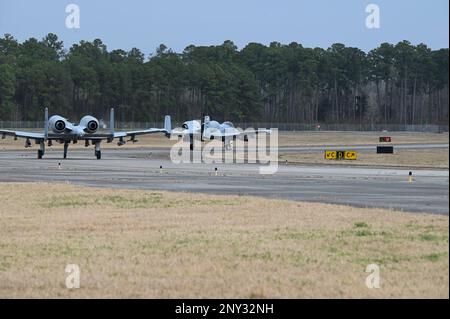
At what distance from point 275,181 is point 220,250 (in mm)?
25923

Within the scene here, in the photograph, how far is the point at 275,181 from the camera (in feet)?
142

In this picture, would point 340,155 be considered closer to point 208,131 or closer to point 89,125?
point 89,125

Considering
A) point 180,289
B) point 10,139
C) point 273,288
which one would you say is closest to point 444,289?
point 273,288

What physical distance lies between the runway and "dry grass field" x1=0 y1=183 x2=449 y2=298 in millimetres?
4580

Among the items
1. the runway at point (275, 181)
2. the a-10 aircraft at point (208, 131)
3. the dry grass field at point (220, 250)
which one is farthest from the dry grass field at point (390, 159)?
the dry grass field at point (220, 250)

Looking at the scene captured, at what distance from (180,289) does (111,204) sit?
14810 millimetres

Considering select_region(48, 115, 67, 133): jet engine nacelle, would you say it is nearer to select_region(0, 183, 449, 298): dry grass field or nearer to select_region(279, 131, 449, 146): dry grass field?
select_region(279, 131, 449, 146): dry grass field

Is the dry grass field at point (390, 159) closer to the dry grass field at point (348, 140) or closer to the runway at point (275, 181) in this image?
the runway at point (275, 181)

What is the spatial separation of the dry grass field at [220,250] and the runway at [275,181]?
4580mm

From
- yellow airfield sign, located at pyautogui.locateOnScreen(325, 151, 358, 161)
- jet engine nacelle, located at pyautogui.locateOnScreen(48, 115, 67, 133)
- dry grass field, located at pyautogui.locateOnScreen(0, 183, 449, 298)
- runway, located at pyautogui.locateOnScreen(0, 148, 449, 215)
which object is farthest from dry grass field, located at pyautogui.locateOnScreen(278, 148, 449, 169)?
dry grass field, located at pyautogui.locateOnScreen(0, 183, 449, 298)

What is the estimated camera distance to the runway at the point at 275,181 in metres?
31.6

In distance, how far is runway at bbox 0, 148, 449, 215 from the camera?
31.6m

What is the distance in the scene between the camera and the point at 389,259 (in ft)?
53.1

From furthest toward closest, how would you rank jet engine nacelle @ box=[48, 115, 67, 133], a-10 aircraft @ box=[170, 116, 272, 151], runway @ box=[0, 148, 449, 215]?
a-10 aircraft @ box=[170, 116, 272, 151]
jet engine nacelle @ box=[48, 115, 67, 133]
runway @ box=[0, 148, 449, 215]
